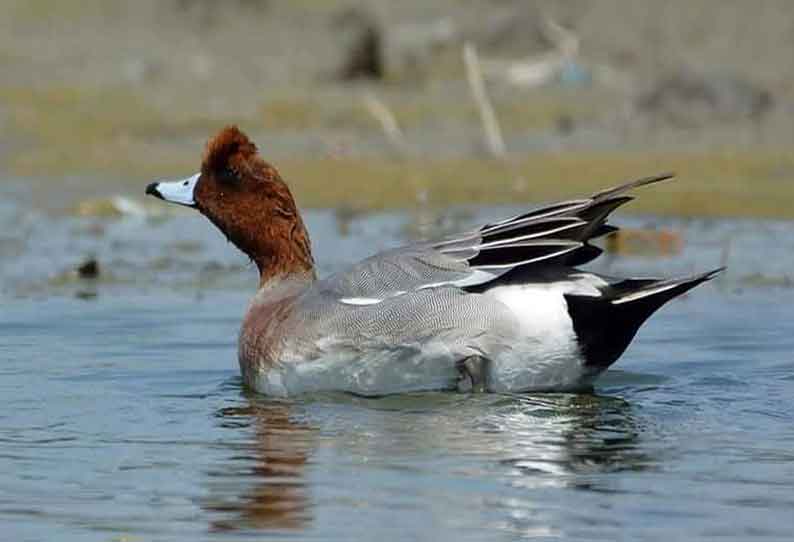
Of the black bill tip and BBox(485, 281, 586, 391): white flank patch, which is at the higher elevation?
the black bill tip

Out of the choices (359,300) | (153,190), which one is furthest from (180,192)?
(359,300)

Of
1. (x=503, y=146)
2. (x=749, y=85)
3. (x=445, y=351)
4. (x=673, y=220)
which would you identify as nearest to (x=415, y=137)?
(x=503, y=146)

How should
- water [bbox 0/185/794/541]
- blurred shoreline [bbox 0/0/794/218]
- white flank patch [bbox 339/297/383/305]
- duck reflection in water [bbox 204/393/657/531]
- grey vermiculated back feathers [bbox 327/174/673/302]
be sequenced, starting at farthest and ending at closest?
1. blurred shoreline [bbox 0/0/794/218]
2. white flank patch [bbox 339/297/383/305]
3. grey vermiculated back feathers [bbox 327/174/673/302]
4. duck reflection in water [bbox 204/393/657/531]
5. water [bbox 0/185/794/541]

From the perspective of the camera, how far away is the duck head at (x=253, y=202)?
754 centimetres

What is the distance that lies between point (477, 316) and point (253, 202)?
1.18 meters

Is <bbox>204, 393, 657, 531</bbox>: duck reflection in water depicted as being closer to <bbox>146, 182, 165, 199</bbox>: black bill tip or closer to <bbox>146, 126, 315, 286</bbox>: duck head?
<bbox>146, 126, 315, 286</bbox>: duck head

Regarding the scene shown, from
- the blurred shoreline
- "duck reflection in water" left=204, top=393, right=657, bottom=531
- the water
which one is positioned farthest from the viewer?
the blurred shoreline

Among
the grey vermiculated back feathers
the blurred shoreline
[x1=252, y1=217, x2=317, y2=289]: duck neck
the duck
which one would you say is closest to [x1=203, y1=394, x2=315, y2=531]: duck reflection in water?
the duck

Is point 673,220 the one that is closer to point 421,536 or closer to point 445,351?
point 445,351

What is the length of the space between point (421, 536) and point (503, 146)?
868cm

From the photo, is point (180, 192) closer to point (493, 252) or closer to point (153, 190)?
point (153, 190)

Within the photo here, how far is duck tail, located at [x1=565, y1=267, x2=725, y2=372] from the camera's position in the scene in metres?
6.70

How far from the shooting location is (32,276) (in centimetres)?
965

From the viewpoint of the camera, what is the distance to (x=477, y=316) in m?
6.77
